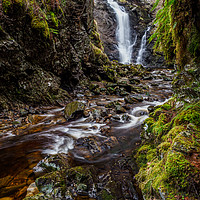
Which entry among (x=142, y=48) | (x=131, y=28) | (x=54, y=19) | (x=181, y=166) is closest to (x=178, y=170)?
(x=181, y=166)

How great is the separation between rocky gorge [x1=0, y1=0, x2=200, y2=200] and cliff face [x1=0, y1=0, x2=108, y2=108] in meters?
0.04

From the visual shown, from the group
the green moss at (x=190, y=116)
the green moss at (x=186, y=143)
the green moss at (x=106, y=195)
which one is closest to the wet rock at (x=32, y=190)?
the green moss at (x=106, y=195)

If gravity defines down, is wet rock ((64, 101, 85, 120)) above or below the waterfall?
below

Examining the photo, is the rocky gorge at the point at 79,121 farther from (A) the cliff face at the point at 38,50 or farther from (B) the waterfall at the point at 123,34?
(B) the waterfall at the point at 123,34

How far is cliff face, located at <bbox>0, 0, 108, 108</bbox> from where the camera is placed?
5.53m

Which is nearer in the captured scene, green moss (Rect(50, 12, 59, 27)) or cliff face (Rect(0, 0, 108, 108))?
cliff face (Rect(0, 0, 108, 108))

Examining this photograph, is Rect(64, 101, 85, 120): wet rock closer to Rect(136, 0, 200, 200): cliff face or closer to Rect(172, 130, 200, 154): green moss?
Rect(136, 0, 200, 200): cliff face

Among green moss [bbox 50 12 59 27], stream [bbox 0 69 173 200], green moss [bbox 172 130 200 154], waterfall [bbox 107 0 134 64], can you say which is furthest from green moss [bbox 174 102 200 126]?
waterfall [bbox 107 0 134 64]

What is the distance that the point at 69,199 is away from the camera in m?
1.91

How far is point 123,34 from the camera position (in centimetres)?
3394

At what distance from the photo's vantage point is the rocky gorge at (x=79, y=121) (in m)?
1.89

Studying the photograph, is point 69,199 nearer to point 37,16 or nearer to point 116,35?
point 37,16

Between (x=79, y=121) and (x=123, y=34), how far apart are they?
34192mm

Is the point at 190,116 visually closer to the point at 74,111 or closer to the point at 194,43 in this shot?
the point at 194,43
